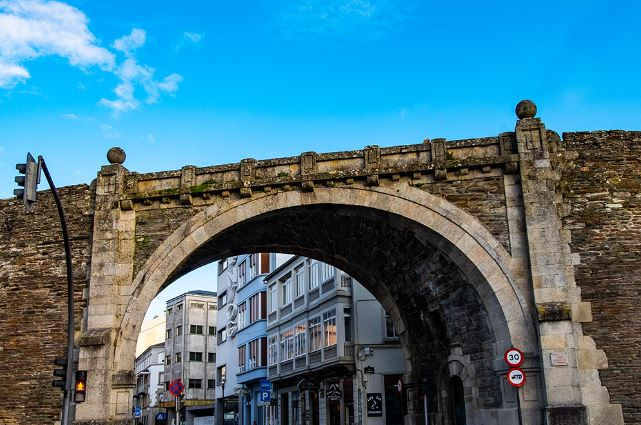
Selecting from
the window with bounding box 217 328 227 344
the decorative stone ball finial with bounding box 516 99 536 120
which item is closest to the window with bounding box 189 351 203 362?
the window with bounding box 217 328 227 344

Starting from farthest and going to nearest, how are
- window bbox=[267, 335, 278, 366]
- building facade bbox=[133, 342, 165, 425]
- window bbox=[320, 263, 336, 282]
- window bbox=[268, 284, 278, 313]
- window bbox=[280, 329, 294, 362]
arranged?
building facade bbox=[133, 342, 165, 425] < window bbox=[268, 284, 278, 313] < window bbox=[267, 335, 278, 366] < window bbox=[280, 329, 294, 362] < window bbox=[320, 263, 336, 282]

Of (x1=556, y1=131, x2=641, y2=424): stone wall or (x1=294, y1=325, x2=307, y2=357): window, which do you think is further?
(x1=294, y1=325, x2=307, y2=357): window

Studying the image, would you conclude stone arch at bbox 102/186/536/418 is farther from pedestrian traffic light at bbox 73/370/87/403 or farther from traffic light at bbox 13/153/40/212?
traffic light at bbox 13/153/40/212

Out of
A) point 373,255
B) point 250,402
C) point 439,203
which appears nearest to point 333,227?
point 373,255

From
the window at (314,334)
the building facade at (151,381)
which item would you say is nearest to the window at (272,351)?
the window at (314,334)

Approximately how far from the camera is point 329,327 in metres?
28.4

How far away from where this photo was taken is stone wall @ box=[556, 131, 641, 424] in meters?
14.3

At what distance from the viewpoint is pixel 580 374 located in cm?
1430

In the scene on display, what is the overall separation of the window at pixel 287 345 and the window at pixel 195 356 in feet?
85.6

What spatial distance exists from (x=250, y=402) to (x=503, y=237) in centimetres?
2786

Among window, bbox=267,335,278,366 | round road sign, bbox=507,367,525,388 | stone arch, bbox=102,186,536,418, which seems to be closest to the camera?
round road sign, bbox=507,367,525,388

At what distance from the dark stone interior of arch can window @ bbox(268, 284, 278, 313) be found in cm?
1431

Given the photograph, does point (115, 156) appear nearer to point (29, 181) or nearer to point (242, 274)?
point (29, 181)

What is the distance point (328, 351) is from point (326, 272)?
10.7 ft
